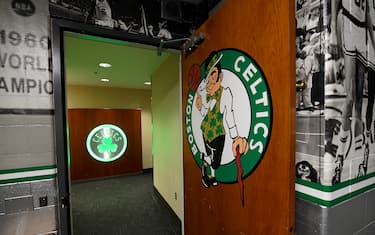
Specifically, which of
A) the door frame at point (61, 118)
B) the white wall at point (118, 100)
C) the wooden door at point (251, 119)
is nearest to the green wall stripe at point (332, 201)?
the wooden door at point (251, 119)

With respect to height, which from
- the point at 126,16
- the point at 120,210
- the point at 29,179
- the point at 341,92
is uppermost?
the point at 126,16

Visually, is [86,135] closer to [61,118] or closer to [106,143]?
[106,143]

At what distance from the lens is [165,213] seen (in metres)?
2.62

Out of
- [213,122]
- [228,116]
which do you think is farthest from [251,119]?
[213,122]

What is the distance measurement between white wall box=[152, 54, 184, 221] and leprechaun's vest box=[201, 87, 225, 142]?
2.75ft

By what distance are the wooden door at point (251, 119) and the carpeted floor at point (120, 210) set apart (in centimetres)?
139

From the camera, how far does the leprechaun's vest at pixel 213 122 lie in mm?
1004

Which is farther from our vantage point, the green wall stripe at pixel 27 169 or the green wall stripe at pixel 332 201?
the green wall stripe at pixel 27 169

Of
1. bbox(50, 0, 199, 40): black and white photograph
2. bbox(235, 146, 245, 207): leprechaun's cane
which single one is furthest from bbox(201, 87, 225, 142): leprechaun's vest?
bbox(50, 0, 199, 40): black and white photograph

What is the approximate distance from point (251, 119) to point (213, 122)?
10.6 inches

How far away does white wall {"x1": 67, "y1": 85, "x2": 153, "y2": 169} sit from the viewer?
4225mm

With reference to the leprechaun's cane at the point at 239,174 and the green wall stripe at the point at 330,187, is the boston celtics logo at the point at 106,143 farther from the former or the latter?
the green wall stripe at the point at 330,187

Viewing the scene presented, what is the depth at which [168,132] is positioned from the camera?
2590 millimetres

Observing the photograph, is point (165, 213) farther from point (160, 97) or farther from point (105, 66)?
point (105, 66)
